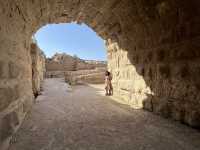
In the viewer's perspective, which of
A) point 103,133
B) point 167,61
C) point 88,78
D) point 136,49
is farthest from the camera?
point 88,78

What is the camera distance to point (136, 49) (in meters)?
4.50

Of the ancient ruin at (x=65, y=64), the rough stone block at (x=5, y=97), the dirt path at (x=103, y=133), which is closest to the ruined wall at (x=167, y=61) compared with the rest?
the dirt path at (x=103, y=133)

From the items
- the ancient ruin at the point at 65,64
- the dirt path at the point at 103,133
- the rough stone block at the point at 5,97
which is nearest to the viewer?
the rough stone block at the point at 5,97

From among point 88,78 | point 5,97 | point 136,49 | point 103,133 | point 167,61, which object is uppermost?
point 136,49

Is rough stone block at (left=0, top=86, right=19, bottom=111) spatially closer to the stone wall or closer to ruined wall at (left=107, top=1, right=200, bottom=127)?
ruined wall at (left=107, top=1, right=200, bottom=127)

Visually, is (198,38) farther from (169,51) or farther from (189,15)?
(169,51)

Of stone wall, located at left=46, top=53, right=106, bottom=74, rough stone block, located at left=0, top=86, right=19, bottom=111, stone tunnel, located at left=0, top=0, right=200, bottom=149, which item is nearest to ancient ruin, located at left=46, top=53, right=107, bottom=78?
stone wall, located at left=46, top=53, right=106, bottom=74

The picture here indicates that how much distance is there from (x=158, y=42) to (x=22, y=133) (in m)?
2.80

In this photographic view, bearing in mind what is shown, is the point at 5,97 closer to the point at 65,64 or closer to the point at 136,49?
the point at 136,49

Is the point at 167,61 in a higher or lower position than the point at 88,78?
higher

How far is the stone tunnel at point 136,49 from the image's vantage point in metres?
2.47

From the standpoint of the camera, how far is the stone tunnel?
8.11 ft

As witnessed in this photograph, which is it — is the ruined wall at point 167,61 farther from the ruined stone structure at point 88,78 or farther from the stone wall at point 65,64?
the stone wall at point 65,64

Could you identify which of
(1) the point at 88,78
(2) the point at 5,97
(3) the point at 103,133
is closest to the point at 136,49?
(3) the point at 103,133
